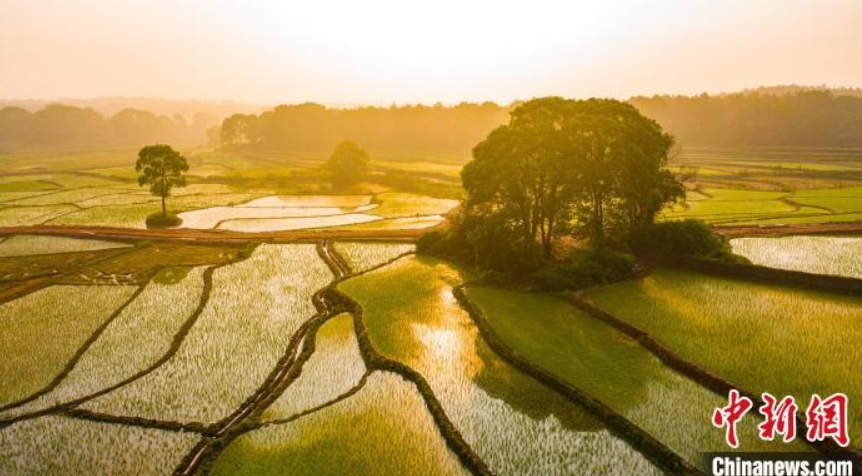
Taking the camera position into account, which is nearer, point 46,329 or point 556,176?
point 46,329

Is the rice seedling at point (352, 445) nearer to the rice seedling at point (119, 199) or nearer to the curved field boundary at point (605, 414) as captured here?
the curved field boundary at point (605, 414)

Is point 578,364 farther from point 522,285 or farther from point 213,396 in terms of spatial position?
point 213,396

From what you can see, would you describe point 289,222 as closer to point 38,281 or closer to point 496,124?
point 38,281

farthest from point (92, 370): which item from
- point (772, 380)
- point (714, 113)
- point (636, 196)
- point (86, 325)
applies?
point (714, 113)

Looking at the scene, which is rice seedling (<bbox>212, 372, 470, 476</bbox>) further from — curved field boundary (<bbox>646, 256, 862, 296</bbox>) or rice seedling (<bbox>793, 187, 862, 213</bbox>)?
rice seedling (<bbox>793, 187, 862, 213</bbox>)

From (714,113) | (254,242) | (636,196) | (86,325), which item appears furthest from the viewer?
(714,113)

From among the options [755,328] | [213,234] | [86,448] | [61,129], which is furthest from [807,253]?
[61,129]

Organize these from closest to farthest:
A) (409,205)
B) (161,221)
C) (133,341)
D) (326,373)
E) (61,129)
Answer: (326,373), (133,341), (161,221), (409,205), (61,129)
